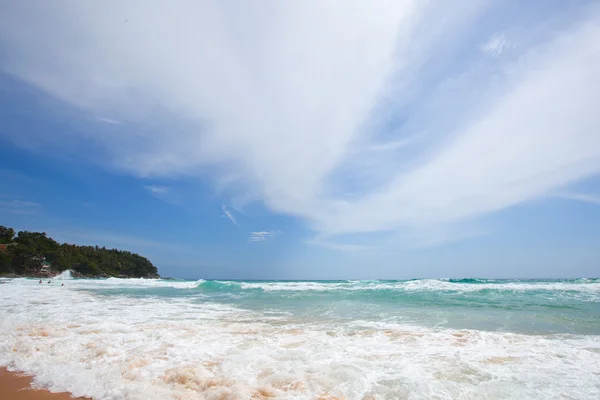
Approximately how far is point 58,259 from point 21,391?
211ft

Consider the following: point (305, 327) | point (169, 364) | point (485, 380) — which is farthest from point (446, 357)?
point (169, 364)

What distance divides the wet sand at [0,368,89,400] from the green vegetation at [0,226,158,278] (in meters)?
56.1

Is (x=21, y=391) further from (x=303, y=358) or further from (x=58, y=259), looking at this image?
(x=58, y=259)

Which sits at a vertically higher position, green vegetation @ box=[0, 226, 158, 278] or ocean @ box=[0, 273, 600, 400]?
green vegetation @ box=[0, 226, 158, 278]

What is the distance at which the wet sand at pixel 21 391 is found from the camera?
3.44m

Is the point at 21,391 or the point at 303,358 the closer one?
the point at 21,391

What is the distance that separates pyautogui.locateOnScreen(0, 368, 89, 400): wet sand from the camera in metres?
3.44

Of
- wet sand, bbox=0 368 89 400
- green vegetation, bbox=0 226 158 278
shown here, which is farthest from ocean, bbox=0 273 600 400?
green vegetation, bbox=0 226 158 278

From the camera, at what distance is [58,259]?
5338cm

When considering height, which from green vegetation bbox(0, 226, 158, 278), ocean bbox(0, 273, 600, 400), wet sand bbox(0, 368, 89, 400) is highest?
green vegetation bbox(0, 226, 158, 278)

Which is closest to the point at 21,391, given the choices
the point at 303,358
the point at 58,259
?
the point at 303,358

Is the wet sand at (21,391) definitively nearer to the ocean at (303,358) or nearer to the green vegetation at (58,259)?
the ocean at (303,358)

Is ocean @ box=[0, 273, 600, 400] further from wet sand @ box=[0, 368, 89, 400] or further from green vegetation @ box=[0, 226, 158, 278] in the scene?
green vegetation @ box=[0, 226, 158, 278]

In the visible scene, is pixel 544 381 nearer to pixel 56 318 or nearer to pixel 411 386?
pixel 411 386
